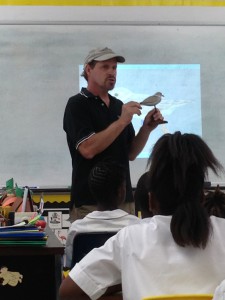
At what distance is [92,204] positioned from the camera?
2551mm

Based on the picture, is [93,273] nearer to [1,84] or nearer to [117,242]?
[117,242]

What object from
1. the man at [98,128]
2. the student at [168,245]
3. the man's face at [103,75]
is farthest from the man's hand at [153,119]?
the student at [168,245]

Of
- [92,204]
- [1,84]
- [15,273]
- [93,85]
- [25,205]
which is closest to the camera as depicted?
[15,273]

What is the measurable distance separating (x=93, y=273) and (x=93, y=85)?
5.61 feet

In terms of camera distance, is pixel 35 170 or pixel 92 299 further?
pixel 35 170

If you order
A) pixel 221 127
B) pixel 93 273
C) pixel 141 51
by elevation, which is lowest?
pixel 93 273

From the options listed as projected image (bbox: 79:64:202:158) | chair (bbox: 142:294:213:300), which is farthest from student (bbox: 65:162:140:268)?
projected image (bbox: 79:64:202:158)

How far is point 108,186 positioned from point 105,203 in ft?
0.26

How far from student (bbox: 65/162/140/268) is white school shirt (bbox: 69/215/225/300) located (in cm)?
97

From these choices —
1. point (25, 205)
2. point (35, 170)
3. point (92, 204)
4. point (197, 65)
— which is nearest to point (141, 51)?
point (197, 65)

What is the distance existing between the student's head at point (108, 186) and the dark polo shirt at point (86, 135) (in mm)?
171

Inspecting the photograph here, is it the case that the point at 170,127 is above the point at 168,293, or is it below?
above

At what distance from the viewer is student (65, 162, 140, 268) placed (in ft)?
7.32

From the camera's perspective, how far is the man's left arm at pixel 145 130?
265 centimetres
